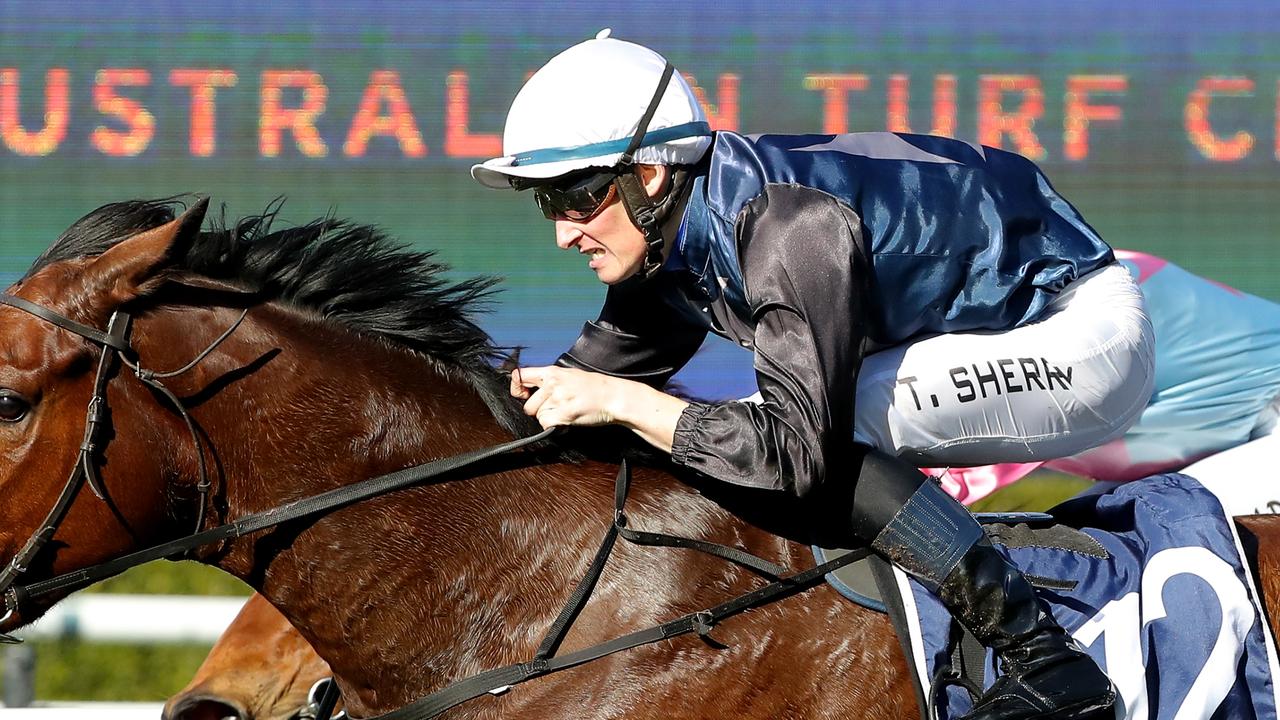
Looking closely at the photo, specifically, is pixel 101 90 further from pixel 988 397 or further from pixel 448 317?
pixel 988 397

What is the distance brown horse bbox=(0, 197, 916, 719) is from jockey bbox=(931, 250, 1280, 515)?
1136 mm

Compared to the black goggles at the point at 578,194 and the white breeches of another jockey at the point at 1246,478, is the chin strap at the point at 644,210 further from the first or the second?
the white breeches of another jockey at the point at 1246,478

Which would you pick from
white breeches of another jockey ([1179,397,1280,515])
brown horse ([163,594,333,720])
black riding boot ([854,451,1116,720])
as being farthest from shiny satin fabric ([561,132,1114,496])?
brown horse ([163,594,333,720])

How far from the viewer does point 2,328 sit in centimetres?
206

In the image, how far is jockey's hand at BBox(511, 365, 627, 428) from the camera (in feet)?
6.93

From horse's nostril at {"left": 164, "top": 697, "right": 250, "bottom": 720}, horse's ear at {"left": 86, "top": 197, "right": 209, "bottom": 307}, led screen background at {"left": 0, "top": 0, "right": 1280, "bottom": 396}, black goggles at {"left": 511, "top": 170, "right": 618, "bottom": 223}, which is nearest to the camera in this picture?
horse's ear at {"left": 86, "top": 197, "right": 209, "bottom": 307}

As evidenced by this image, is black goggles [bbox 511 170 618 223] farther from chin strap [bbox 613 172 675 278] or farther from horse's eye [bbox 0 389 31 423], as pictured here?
horse's eye [bbox 0 389 31 423]

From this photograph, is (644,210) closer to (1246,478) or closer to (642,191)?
(642,191)

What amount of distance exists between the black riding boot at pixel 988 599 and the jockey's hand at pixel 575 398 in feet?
1.30

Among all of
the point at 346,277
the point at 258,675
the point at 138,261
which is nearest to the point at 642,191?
the point at 346,277

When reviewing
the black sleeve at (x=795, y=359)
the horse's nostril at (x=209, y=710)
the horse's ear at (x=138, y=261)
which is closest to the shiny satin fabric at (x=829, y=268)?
the black sleeve at (x=795, y=359)

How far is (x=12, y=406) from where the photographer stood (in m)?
2.03

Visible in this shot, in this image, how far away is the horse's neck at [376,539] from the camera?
2125 mm

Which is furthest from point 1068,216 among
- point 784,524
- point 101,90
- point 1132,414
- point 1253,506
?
point 101,90
